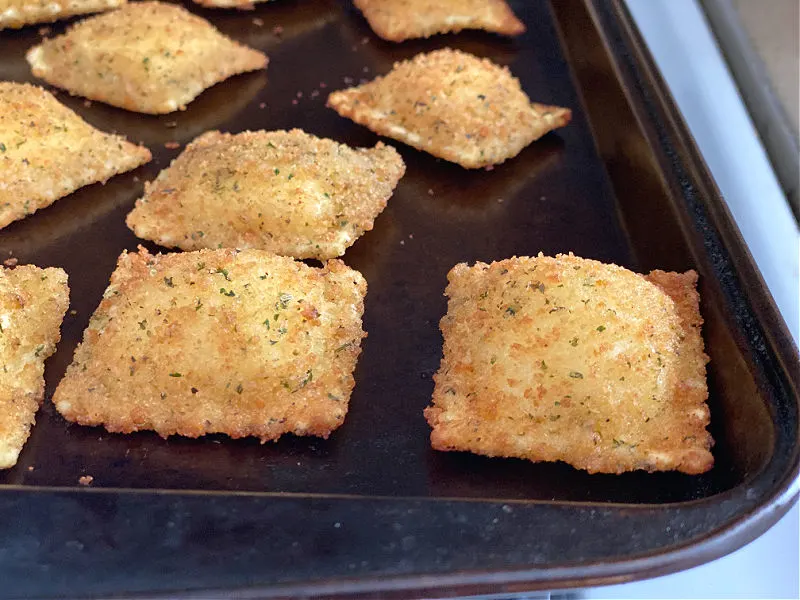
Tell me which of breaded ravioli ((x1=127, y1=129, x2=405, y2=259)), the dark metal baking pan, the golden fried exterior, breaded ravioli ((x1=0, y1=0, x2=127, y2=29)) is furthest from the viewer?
the golden fried exterior

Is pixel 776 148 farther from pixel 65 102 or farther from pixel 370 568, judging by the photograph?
pixel 65 102

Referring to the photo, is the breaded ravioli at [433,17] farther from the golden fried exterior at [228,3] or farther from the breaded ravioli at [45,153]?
the breaded ravioli at [45,153]

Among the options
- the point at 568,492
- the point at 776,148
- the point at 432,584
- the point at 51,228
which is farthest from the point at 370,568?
the point at 776,148

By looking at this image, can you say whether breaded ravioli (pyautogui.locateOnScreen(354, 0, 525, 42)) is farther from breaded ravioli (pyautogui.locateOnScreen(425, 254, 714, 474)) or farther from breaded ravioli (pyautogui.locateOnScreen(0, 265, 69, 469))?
breaded ravioli (pyautogui.locateOnScreen(0, 265, 69, 469))

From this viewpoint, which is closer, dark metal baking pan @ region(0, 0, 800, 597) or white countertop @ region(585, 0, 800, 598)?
dark metal baking pan @ region(0, 0, 800, 597)

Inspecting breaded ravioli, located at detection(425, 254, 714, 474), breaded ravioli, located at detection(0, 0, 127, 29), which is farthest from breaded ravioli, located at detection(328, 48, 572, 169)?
breaded ravioli, located at detection(0, 0, 127, 29)

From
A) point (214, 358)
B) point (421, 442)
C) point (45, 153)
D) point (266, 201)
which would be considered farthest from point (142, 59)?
point (421, 442)
